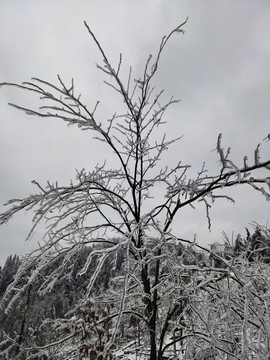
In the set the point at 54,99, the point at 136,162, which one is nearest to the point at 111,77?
the point at 54,99

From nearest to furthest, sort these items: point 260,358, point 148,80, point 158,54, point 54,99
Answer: point 260,358
point 54,99
point 158,54
point 148,80

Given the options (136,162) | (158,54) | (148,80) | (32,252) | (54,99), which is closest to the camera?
(54,99)

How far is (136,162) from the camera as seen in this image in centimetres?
353

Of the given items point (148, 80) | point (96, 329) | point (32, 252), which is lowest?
point (96, 329)

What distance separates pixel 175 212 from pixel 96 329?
2.03m

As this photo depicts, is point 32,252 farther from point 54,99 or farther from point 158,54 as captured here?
point 158,54

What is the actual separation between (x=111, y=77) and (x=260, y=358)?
2997 millimetres

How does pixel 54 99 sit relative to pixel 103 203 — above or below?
above

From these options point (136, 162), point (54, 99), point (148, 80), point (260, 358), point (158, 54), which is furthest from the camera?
point (136, 162)

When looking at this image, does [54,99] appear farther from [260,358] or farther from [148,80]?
[260,358]

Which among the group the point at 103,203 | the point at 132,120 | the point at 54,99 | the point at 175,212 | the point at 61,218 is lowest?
the point at 61,218

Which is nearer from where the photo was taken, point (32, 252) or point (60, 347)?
point (32, 252)

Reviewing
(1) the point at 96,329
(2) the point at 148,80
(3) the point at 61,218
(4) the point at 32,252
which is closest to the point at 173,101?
(2) the point at 148,80

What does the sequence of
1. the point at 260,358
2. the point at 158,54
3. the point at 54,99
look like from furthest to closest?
the point at 158,54 → the point at 54,99 → the point at 260,358
